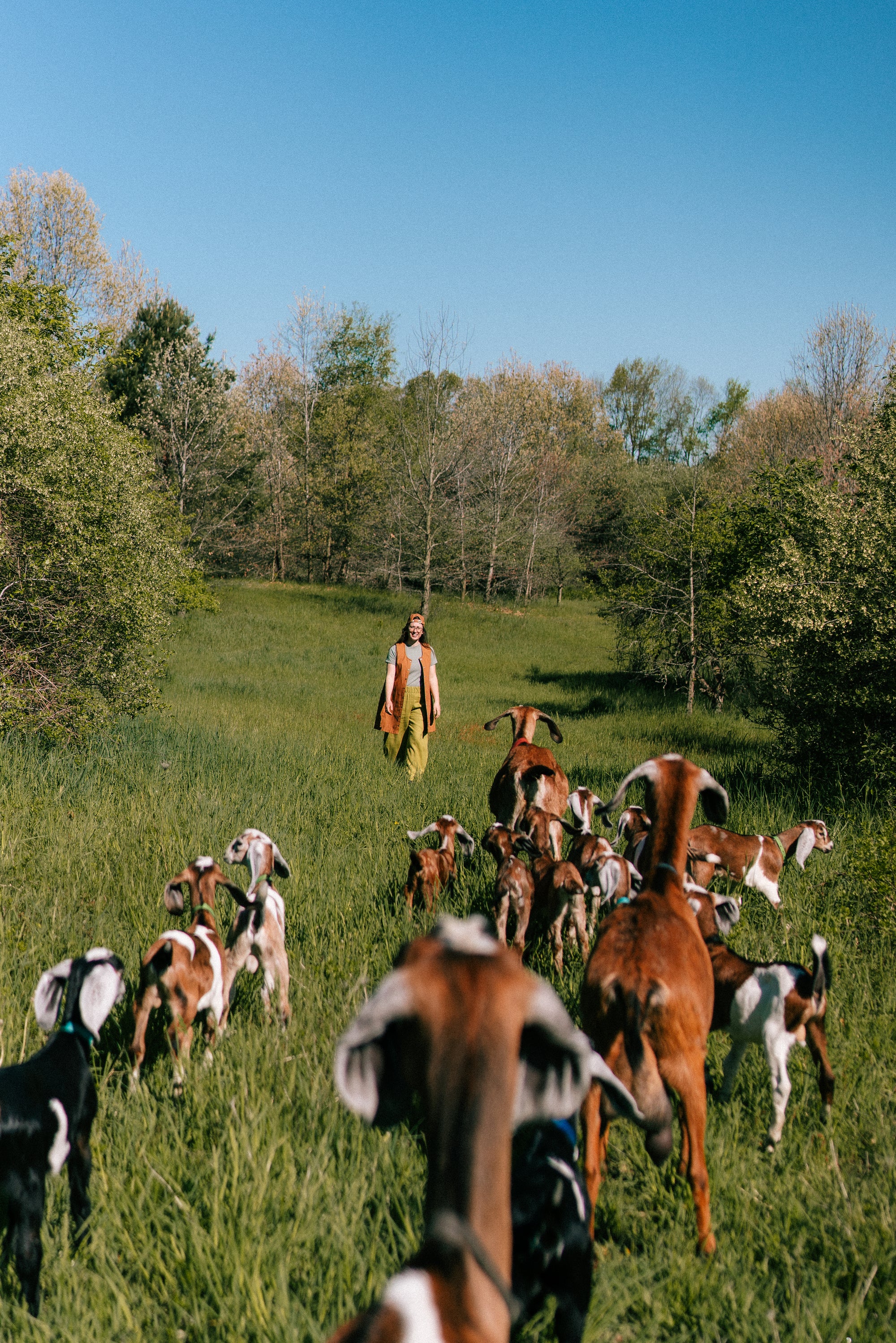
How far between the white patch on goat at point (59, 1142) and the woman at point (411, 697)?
23.8 feet

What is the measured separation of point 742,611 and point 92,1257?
10.1m

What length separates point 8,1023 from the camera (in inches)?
159

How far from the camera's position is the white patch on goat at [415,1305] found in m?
1.10

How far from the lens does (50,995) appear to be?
3.27 m

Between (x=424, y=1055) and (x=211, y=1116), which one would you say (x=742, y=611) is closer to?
(x=211, y=1116)

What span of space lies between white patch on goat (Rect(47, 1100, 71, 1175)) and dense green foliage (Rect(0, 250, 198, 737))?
8052mm

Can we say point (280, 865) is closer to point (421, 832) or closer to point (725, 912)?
point (421, 832)

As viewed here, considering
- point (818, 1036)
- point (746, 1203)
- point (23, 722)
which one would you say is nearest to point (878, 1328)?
point (746, 1203)

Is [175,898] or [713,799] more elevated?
[713,799]

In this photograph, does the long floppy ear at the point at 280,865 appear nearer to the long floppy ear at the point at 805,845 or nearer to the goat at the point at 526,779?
the goat at the point at 526,779

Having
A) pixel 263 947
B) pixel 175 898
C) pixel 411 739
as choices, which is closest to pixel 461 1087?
pixel 263 947

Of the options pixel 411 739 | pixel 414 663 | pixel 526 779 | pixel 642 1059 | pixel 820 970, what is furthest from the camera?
pixel 411 739

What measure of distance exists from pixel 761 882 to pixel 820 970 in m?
2.84

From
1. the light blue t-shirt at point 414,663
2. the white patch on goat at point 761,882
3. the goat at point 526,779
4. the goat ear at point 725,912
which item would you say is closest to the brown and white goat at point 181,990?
the goat ear at point 725,912
